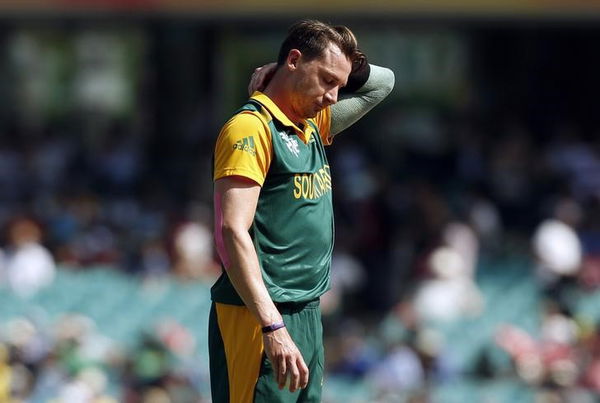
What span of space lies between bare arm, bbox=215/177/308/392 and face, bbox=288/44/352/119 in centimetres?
33

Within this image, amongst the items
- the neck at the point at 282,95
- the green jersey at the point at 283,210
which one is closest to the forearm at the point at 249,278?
the green jersey at the point at 283,210

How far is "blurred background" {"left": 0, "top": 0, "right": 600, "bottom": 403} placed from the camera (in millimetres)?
10406

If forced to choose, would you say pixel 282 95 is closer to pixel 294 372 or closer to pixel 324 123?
pixel 324 123

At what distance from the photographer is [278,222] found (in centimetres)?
377

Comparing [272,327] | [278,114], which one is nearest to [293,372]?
[272,327]

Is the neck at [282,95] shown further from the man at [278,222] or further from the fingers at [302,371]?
the fingers at [302,371]

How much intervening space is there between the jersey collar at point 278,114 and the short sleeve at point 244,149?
0.08 metres

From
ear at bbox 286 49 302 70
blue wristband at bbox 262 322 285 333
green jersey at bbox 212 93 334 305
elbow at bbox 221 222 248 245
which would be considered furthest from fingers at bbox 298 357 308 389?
ear at bbox 286 49 302 70

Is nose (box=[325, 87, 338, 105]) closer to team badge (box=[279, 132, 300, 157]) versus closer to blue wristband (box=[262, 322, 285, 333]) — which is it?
team badge (box=[279, 132, 300, 157])

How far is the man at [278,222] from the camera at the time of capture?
363 cm

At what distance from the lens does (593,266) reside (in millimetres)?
11578

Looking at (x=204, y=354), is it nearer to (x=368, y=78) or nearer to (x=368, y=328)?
(x=368, y=328)

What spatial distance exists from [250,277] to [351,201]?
9908 mm

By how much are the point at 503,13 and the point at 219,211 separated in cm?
1012
